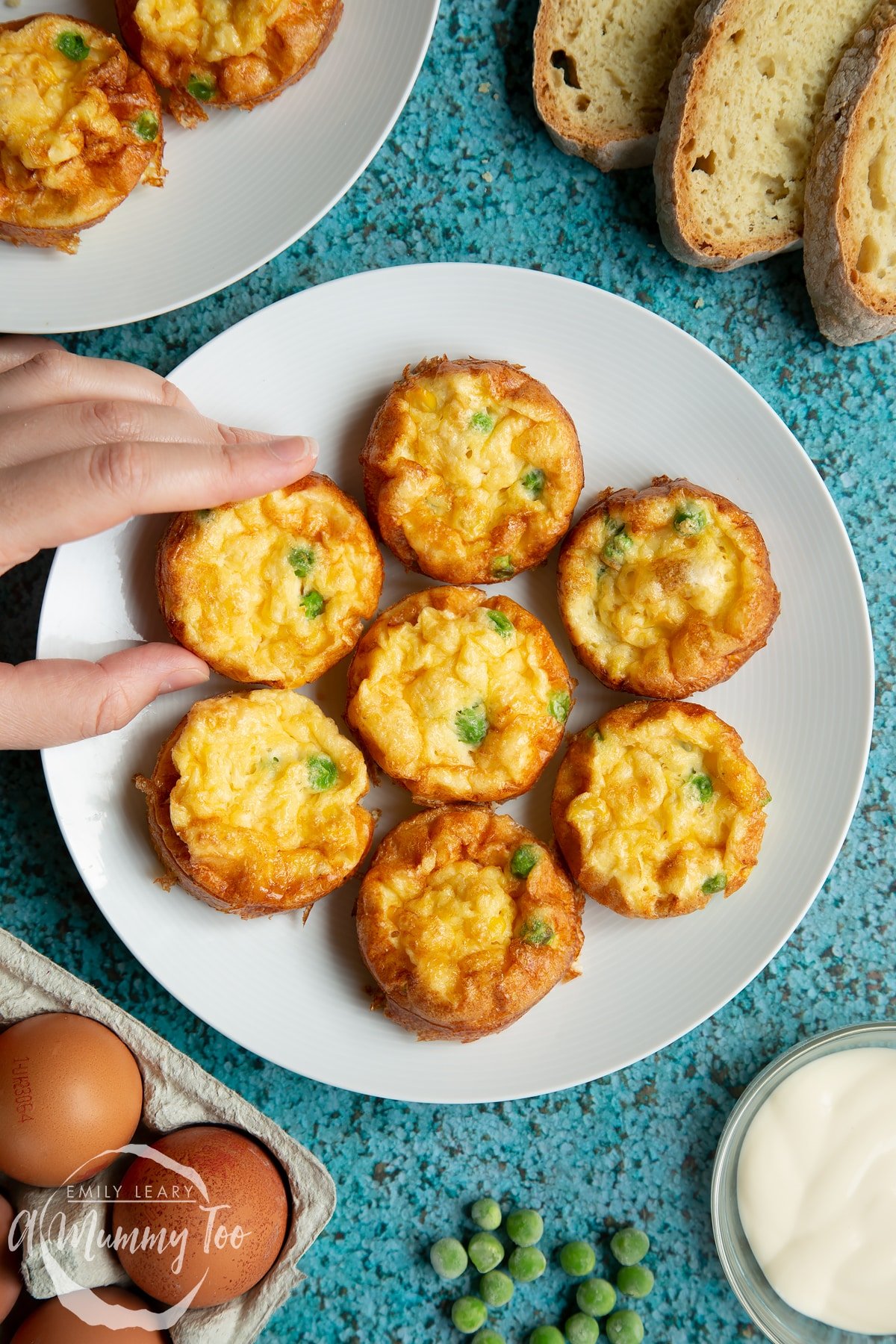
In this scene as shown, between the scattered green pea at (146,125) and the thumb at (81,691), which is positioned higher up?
the scattered green pea at (146,125)

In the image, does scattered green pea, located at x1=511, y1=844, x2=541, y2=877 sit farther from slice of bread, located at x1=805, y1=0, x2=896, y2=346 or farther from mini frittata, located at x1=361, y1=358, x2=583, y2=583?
slice of bread, located at x1=805, y1=0, x2=896, y2=346

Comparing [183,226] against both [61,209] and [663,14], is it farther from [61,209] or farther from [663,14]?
[663,14]

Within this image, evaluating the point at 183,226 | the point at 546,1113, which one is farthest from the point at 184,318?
the point at 546,1113

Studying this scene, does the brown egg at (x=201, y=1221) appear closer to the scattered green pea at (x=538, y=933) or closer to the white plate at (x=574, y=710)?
the white plate at (x=574, y=710)

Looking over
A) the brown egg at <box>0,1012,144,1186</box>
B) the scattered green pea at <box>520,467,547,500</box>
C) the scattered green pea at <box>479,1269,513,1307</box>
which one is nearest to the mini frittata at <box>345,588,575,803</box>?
the scattered green pea at <box>520,467,547,500</box>

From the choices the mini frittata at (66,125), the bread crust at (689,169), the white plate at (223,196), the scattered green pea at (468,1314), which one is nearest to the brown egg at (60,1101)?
the scattered green pea at (468,1314)
